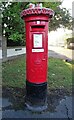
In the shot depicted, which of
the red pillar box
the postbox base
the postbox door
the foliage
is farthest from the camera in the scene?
the foliage

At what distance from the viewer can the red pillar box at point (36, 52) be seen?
3.87 m

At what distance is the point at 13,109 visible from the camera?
4.10m

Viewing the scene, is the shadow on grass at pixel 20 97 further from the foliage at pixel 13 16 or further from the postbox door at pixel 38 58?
the foliage at pixel 13 16

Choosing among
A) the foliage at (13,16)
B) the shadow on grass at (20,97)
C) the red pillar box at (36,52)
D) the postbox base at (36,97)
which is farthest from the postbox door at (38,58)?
the foliage at (13,16)

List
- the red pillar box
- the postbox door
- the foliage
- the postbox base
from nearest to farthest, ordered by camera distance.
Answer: the red pillar box
the postbox door
the postbox base
the foliage

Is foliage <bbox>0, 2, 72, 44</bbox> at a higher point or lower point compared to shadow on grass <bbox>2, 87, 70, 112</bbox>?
higher

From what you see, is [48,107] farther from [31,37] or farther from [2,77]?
[2,77]

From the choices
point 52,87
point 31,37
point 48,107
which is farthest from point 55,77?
point 31,37

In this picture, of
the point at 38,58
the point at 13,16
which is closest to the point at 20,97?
the point at 38,58

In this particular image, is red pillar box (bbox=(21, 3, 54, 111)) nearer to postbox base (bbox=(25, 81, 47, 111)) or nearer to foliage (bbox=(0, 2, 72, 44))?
postbox base (bbox=(25, 81, 47, 111))

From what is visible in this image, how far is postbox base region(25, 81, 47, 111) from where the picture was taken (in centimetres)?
415

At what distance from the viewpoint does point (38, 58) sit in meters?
4.07

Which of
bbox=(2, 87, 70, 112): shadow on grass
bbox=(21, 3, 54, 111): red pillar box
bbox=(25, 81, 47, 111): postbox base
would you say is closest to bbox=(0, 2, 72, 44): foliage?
bbox=(21, 3, 54, 111): red pillar box

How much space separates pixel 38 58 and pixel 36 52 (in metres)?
0.13
